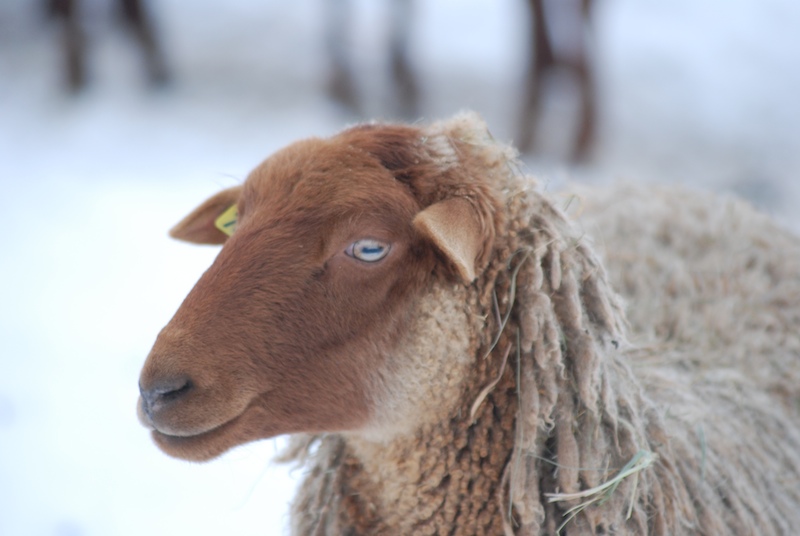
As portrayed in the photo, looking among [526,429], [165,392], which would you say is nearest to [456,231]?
[526,429]

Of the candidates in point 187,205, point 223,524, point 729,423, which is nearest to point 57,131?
point 187,205

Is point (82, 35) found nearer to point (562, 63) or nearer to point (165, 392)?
point (562, 63)

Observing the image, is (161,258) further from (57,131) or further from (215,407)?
(215,407)

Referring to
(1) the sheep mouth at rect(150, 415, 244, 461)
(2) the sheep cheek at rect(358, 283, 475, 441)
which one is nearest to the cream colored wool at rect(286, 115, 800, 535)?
(2) the sheep cheek at rect(358, 283, 475, 441)

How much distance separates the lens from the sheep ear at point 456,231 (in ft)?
6.14

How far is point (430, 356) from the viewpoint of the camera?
79.8 inches

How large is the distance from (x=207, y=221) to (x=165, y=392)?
827 mm

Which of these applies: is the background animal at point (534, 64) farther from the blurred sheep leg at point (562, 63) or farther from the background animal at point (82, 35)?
the background animal at point (82, 35)

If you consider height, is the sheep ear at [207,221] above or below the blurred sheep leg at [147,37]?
below

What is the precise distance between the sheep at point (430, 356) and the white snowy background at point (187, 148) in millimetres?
549

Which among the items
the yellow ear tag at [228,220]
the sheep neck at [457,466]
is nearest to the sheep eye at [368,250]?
the sheep neck at [457,466]

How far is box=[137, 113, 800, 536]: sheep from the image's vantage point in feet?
6.34

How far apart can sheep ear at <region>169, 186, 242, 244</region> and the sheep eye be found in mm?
659

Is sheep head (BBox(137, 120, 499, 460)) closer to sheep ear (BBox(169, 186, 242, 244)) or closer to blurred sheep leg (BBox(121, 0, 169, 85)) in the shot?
sheep ear (BBox(169, 186, 242, 244))
